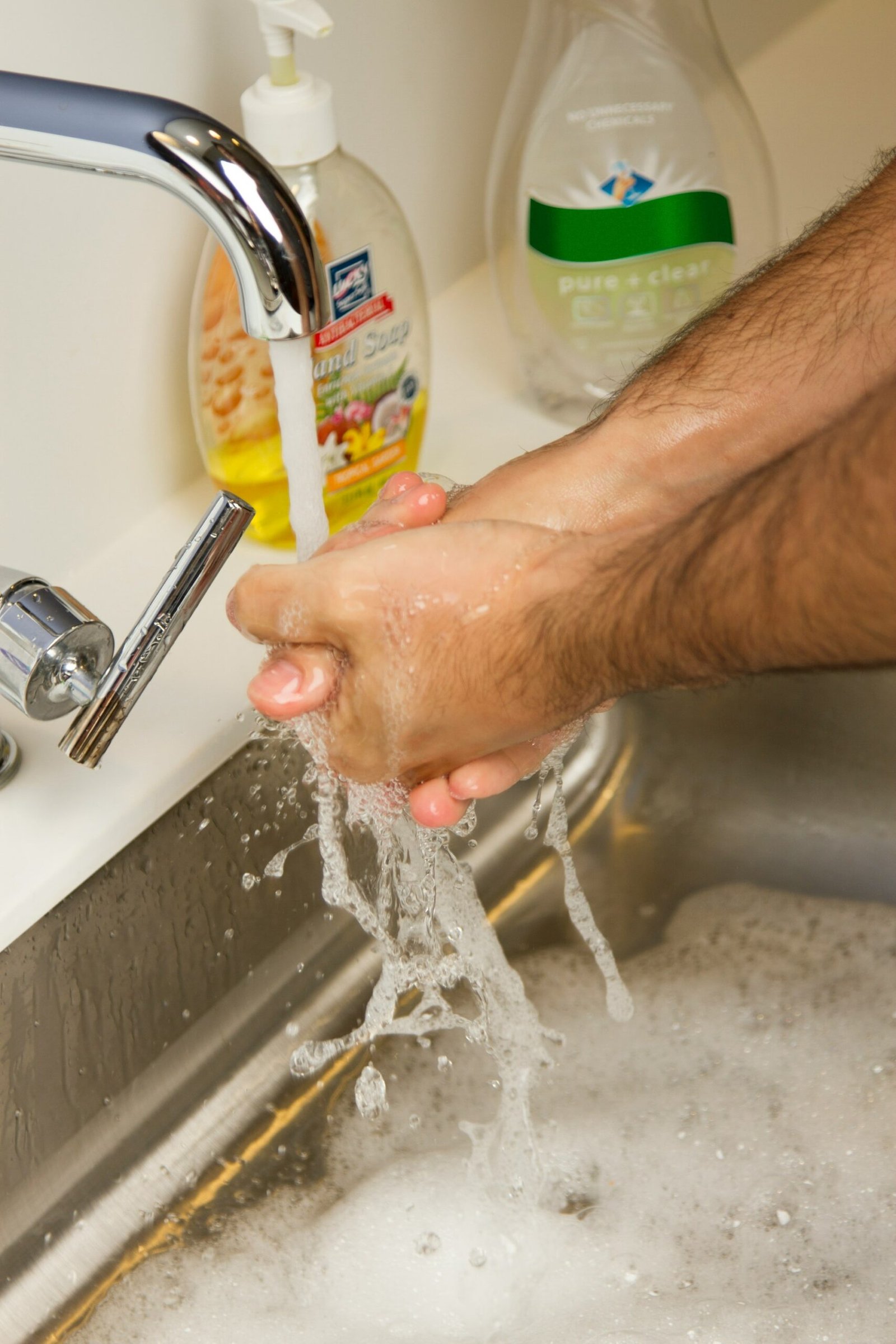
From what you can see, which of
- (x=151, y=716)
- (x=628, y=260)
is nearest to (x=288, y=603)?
(x=151, y=716)

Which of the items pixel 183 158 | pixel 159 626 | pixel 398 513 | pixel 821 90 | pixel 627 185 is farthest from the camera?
pixel 821 90

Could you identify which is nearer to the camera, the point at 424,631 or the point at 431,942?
the point at 424,631

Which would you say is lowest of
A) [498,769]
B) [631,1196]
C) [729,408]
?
[631,1196]

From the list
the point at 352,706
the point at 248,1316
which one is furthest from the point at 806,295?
the point at 248,1316

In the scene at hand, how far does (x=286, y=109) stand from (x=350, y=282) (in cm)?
9

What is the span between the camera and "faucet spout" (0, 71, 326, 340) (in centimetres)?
43

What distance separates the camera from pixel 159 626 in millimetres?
556

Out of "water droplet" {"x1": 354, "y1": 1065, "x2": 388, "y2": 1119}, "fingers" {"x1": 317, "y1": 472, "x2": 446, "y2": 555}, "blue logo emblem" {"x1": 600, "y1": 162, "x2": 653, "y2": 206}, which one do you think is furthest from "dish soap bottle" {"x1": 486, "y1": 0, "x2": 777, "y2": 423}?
"water droplet" {"x1": 354, "y1": 1065, "x2": 388, "y2": 1119}

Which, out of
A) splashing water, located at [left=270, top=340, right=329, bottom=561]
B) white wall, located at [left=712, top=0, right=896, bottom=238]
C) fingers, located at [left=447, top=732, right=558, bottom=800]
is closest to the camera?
splashing water, located at [left=270, top=340, right=329, bottom=561]

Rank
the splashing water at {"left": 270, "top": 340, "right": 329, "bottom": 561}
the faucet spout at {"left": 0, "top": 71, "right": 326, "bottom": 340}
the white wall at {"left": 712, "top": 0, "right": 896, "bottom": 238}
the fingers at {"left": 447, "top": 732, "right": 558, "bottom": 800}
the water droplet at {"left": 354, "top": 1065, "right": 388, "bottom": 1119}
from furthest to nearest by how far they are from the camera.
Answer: the white wall at {"left": 712, "top": 0, "right": 896, "bottom": 238}, the water droplet at {"left": 354, "top": 1065, "right": 388, "bottom": 1119}, the fingers at {"left": 447, "top": 732, "right": 558, "bottom": 800}, the splashing water at {"left": 270, "top": 340, "right": 329, "bottom": 561}, the faucet spout at {"left": 0, "top": 71, "right": 326, "bottom": 340}

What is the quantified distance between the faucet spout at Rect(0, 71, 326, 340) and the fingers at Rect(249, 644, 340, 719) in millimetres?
177

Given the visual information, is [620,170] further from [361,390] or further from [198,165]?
[198,165]

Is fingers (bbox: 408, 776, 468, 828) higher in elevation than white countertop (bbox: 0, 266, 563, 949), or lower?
lower

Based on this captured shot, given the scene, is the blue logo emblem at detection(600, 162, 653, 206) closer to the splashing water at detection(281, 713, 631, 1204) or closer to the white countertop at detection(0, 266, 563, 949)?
the white countertop at detection(0, 266, 563, 949)
